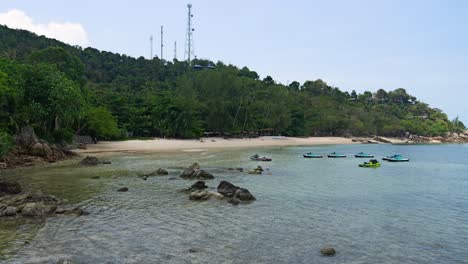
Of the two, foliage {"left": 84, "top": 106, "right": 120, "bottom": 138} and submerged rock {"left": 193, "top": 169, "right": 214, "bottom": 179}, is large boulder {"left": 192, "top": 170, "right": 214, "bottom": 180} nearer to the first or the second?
submerged rock {"left": 193, "top": 169, "right": 214, "bottom": 179}

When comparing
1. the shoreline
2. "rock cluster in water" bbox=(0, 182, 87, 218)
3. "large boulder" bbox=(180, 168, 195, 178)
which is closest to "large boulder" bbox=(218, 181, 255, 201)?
"rock cluster in water" bbox=(0, 182, 87, 218)

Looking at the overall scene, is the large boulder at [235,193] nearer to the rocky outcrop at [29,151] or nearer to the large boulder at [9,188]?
the large boulder at [9,188]

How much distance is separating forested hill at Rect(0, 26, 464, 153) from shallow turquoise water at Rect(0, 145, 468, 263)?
1682 cm

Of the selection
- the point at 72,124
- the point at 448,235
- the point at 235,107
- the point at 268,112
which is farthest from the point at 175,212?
the point at 268,112

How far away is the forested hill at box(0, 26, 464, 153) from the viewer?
55281 millimetres

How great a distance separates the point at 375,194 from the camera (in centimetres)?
3606

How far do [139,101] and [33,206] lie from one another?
264 feet

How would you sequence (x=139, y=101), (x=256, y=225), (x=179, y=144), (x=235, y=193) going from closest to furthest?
(x=256, y=225) < (x=235, y=193) < (x=179, y=144) < (x=139, y=101)

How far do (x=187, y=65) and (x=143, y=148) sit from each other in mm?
108354

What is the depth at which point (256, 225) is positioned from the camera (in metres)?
23.5

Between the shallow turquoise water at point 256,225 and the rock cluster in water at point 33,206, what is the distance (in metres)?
1.20

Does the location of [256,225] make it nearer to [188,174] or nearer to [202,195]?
[202,195]

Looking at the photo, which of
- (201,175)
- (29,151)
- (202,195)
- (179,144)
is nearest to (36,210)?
(202,195)

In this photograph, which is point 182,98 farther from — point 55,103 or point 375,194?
point 375,194
